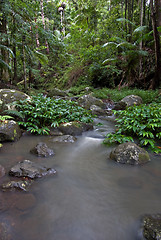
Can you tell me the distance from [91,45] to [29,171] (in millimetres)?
14725

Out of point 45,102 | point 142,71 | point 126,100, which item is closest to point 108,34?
point 142,71

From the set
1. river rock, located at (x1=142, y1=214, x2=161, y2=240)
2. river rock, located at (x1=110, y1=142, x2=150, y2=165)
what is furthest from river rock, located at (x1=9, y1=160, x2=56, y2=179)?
river rock, located at (x1=142, y1=214, x2=161, y2=240)

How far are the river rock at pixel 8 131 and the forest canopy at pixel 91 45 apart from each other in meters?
4.69

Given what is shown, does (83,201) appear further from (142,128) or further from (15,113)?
(15,113)

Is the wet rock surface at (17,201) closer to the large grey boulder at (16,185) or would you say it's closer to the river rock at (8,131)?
the large grey boulder at (16,185)

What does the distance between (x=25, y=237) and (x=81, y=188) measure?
103cm

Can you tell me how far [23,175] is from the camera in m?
2.48

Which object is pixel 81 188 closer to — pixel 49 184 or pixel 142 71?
pixel 49 184

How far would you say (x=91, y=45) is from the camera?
14867 mm

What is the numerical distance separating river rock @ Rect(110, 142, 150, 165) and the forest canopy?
708 centimetres

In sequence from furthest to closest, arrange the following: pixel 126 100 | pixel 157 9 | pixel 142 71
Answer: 1. pixel 142 71
2. pixel 157 9
3. pixel 126 100

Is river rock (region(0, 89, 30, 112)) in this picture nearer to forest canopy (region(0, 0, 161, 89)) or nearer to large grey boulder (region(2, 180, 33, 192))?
forest canopy (region(0, 0, 161, 89))

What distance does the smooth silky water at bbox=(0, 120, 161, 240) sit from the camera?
1.69 m

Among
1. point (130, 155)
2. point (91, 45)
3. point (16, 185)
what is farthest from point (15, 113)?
point (91, 45)
